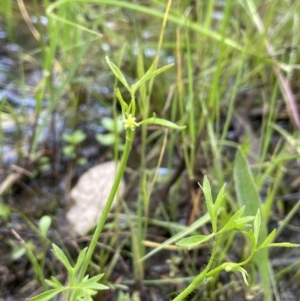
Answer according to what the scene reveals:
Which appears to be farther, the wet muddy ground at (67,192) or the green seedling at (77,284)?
the wet muddy ground at (67,192)

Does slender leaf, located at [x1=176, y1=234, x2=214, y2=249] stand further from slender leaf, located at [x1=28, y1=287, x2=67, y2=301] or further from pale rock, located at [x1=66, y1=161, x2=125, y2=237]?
pale rock, located at [x1=66, y1=161, x2=125, y2=237]

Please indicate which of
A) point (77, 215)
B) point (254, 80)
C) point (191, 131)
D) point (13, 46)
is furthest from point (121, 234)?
point (13, 46)

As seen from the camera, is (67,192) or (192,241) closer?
(192,241)

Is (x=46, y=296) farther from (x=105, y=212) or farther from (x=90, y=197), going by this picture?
(x=90, y=197)

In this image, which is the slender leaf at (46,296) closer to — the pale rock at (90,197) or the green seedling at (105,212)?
the green seedling at (105,212)

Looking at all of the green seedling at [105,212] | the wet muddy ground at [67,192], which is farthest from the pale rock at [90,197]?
the green seedling at [105,212]

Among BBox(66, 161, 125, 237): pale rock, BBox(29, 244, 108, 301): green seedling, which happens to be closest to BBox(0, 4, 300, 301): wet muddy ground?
BBox(66, 161, 125, 237): pale rock

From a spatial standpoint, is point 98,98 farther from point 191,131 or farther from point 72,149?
point 191,131

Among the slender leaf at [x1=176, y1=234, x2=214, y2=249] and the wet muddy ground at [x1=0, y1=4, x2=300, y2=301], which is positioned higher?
the slender leaf at [x1=176, y1=234, x2=214, y2=249]

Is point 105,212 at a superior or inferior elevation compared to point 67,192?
superior

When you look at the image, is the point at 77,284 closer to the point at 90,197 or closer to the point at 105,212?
the point at 105,212

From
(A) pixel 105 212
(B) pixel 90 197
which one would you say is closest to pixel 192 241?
(A) pixel 105 212

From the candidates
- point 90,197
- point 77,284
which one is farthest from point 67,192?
point 77,284
